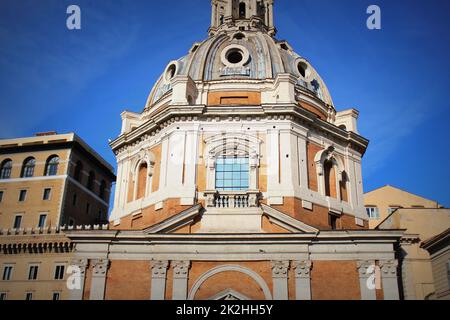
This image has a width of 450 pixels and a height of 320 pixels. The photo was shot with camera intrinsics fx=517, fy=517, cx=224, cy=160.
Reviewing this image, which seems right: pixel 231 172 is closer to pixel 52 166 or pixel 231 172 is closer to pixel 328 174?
pixel 328 174

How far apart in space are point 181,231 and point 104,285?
421 cm

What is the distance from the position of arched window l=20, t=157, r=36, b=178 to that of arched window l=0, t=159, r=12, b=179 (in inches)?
51.1

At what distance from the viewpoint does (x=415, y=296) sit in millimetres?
27531

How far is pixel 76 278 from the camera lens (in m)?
23.4

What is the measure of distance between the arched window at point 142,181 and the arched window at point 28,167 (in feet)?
66.5

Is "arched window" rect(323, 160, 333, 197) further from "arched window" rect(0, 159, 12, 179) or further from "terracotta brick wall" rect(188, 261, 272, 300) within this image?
"arched window" rect(0, 159, 12, 179)

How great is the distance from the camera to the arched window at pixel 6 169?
46094 mm

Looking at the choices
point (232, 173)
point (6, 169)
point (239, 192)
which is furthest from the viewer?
point (6, 169)

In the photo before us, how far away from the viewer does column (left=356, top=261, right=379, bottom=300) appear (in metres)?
22.7

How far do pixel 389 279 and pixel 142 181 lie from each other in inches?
556

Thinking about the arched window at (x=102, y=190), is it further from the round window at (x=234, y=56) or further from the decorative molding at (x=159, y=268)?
the decorative molding at (x=159, y=268)

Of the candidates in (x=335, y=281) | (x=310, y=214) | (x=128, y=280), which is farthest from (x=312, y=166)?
(x=128, y=280)

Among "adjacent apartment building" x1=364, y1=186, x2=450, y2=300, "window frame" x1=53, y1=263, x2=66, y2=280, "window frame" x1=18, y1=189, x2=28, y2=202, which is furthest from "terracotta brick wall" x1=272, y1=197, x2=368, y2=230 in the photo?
"window frame" x1=18, y1=189, x2=28, y2=202

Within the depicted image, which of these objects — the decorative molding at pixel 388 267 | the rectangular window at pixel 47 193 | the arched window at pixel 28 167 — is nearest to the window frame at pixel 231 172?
the decorative molding at pixel 388 267
